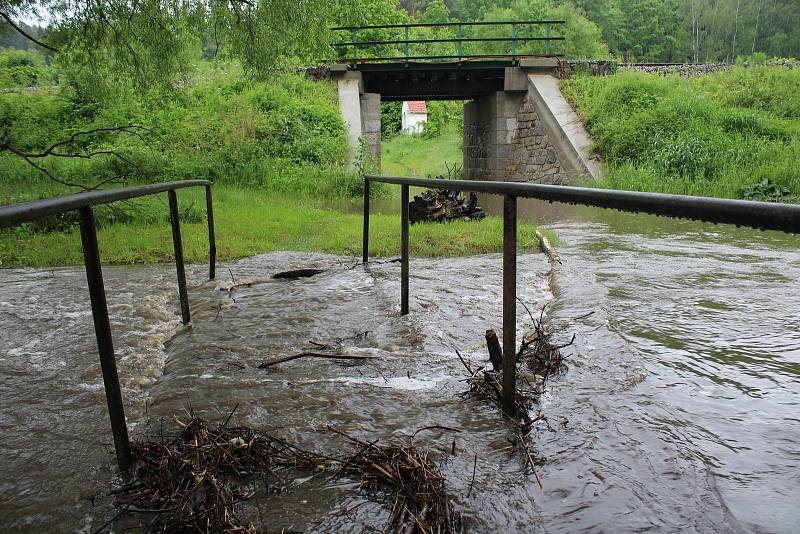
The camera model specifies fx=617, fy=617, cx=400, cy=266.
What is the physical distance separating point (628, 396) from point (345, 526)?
65.3 inches

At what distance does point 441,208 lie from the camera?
9891 millimetres

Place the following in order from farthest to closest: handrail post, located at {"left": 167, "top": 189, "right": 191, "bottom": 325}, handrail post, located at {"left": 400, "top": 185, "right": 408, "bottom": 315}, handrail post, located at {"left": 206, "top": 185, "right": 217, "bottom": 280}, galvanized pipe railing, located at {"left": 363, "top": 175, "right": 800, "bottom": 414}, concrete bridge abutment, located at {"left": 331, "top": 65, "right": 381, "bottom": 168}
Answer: concrete bridge abutment, located at {"left": 331, "top": 65, "right": 381, "bottom": 168} < handrail post, located at {"left": 206, "top": 185, "right": 217, "bottom": 280} < handrail post, located at {"left": 400, "top": 185, "right": 408, "bottom": 315} < handrail post, located at {"left": 167, "top": 189, "right": 191, "bottom": 325} < galvanized pipe railing, located at {"left": 363, "top": 175, "right": 800, "bottom": 414}

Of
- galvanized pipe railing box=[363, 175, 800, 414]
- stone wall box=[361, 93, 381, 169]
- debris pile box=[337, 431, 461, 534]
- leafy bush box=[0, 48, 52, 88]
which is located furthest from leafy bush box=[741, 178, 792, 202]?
leafy bush box=[0, 48, 52, 88]

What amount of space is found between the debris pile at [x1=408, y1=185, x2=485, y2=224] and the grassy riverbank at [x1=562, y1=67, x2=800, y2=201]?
18.7 feet

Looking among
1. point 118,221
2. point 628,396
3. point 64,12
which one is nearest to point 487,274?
point 628,396

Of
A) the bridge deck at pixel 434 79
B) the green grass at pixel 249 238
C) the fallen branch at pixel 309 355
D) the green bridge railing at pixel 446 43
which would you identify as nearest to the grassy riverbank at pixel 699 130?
the bridge deck at pixel 434 79

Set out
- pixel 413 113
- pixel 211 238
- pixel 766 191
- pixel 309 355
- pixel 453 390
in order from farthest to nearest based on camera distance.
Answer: pixel 413 113 → pixel 766 191 → pixel 211 238 → pixel 309 355 → pixel 453 390

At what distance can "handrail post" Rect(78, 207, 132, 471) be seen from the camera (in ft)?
7.17

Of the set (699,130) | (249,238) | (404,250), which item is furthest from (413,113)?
(404,250)

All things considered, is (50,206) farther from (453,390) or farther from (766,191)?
(766,191)

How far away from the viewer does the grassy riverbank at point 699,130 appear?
1367 centimetres

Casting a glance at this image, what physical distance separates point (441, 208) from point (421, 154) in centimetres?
2468

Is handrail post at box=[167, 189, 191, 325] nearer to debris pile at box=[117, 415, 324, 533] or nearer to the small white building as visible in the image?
debris pile at box=[117, 415, 324, 533]

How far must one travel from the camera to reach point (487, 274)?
613 centimetres
